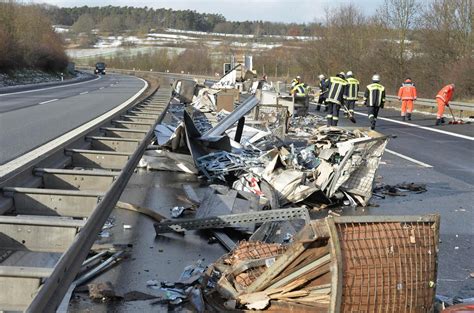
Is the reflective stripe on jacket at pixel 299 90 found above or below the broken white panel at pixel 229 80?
above

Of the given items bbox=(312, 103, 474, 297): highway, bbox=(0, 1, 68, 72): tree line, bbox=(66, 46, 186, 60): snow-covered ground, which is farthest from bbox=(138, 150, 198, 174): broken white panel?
bbox=(66, 46, 186, 60): snow-covered ground

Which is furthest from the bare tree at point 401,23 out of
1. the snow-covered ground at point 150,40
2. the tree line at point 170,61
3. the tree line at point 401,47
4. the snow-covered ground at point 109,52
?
the snow-covered ground at point 150,40

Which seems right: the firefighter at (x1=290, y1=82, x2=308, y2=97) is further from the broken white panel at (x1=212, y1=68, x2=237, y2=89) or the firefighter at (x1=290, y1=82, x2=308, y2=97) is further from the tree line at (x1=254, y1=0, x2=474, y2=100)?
the tree line at (x1=254, y1=0, x2=474, y2=100)

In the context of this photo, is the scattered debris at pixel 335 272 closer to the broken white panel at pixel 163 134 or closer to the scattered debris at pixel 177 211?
the scattered debris at pixel 177 211

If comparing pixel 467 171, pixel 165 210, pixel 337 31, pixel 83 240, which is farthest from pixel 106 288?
pixel 337 31

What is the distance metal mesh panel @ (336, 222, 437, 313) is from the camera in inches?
155

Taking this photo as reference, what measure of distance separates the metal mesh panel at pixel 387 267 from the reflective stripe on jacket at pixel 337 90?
14.3 m

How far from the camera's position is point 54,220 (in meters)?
3.50

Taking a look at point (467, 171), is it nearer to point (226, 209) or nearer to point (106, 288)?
point (226, 209)

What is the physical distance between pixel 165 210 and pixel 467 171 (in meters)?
7.04

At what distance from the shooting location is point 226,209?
719cm

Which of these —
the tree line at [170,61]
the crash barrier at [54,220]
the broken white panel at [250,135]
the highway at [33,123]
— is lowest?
the tree line at [170,61]

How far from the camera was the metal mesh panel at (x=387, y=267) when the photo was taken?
3.93 metres

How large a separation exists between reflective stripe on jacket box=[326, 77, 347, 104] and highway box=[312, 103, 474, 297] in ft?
7.02
